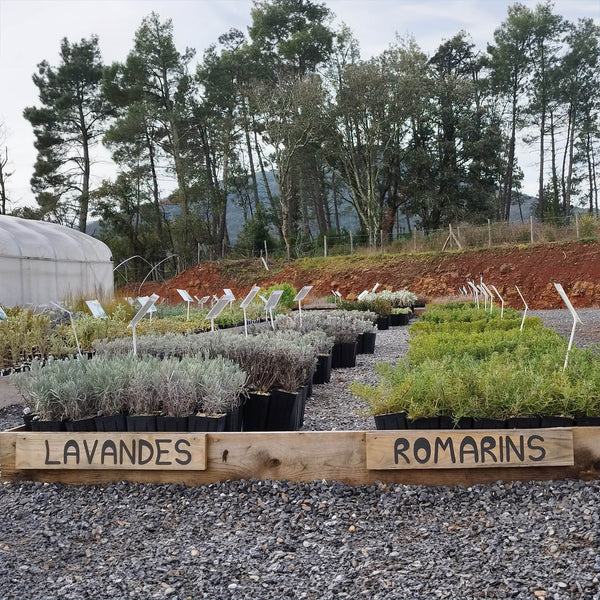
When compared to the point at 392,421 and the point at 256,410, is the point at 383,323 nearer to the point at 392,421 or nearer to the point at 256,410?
the point at 256,410

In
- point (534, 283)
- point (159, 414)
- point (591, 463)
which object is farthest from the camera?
point (534, 283)

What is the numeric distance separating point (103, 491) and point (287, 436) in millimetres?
984

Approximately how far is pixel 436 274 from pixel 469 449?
20.0 metres

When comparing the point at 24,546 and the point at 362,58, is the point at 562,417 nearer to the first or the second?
the point at 24,546

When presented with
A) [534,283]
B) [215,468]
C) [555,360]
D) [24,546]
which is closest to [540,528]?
[215,468]

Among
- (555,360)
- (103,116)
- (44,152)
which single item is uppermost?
(103,116)

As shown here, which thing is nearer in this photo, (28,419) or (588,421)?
(588,421)

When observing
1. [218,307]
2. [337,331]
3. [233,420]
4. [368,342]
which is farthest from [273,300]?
[233,420]

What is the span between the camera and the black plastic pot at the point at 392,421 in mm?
3096

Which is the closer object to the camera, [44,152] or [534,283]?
[534,283]

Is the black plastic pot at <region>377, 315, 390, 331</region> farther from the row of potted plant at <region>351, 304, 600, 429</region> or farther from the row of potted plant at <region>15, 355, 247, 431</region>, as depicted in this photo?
the row of potted plant at <region>15, 355, 247, 431</region>

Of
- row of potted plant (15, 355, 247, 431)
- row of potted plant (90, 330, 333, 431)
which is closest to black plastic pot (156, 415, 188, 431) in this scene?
row of potted plant (15, 355, 247, 431)

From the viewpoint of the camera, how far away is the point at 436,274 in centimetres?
2223

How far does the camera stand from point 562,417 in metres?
2.99
